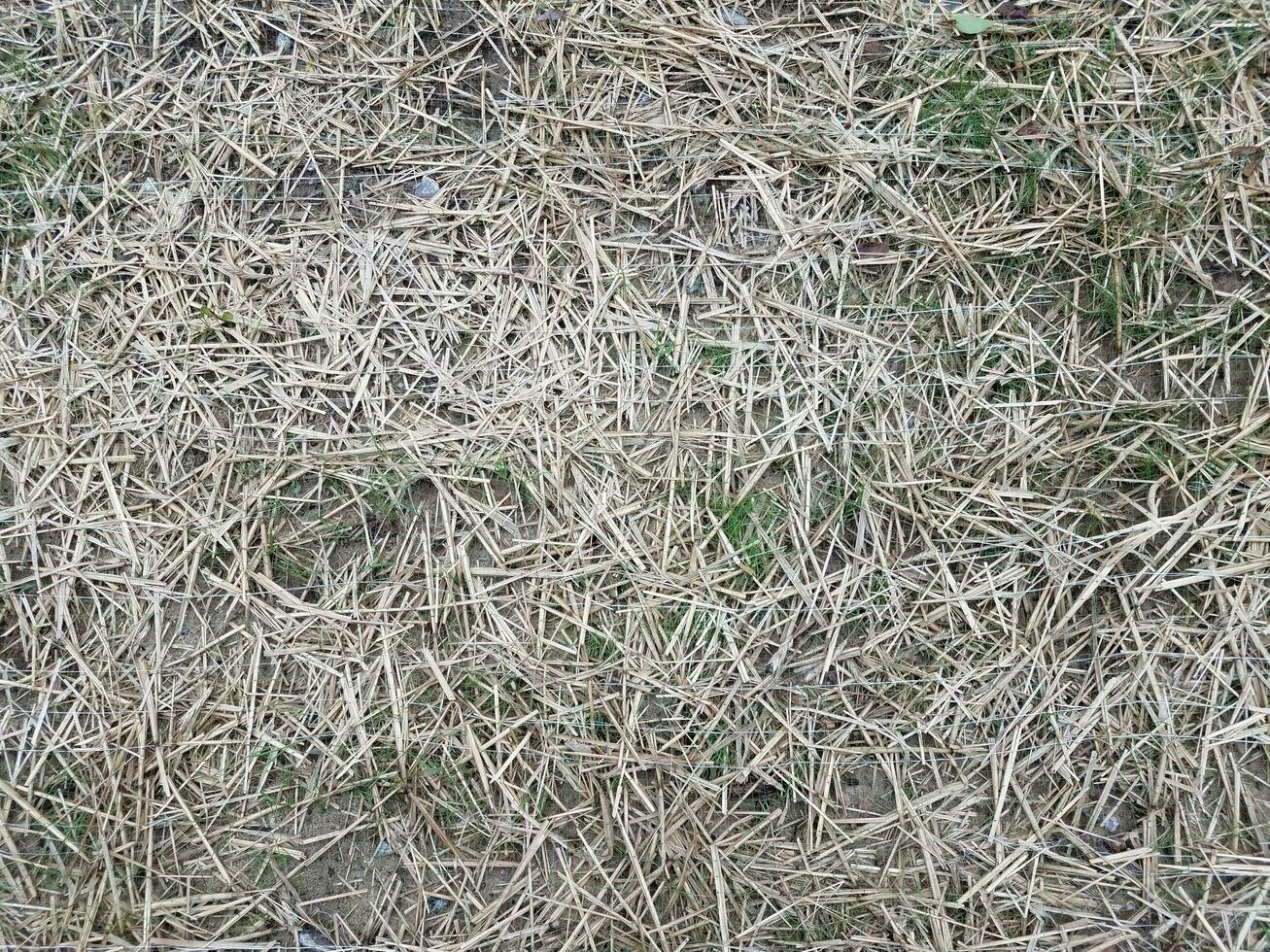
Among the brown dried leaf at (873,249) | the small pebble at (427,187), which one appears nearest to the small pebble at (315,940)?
the small pebble at (427,187)

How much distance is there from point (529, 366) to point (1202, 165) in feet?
5.31

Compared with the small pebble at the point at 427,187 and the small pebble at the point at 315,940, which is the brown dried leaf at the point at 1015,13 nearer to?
the small pebble at the point at 427,187

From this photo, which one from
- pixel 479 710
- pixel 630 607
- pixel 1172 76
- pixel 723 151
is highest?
pixel 1172 76

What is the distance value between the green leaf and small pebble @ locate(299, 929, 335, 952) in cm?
249

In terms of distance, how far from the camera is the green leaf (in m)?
1.87

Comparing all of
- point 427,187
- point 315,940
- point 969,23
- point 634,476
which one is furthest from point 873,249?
point 315,940

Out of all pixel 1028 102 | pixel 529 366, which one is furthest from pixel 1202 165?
pixel 529 366

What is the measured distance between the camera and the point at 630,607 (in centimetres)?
174

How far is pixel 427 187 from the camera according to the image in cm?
185

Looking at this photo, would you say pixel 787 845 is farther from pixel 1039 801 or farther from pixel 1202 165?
pixel 1202 165

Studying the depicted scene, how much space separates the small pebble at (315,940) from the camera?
1688 millimetres

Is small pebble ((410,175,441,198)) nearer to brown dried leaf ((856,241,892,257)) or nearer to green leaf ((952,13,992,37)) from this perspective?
brown dried leaf ((856,241,892,257))

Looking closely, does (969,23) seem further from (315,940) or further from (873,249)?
(315,940)

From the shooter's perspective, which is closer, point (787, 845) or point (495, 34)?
point (787, 845)
